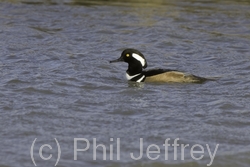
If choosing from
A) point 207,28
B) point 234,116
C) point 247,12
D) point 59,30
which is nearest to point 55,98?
point 234,116

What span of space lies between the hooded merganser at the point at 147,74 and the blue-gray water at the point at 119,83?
157 millimetres

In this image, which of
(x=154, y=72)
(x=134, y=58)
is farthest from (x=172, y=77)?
(x=134, y=58)

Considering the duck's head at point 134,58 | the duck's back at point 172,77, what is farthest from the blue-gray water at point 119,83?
the duck's head at point 134,58

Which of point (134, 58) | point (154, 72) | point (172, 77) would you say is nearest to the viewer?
point (172, 77)

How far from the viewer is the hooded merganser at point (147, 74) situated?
12.5m

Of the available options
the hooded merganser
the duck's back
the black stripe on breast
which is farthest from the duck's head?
the duck's back

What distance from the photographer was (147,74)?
12758 mm

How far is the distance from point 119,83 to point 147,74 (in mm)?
528

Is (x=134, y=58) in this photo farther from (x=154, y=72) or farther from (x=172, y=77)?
(x=172, y=77)

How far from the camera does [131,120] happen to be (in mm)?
10047

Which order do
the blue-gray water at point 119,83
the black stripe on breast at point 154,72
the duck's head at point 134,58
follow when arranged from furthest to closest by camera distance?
1. the duck's head at point 134,58
2. the black stripe on breast at point 154,72
3. the blue-gray water at point 119,83

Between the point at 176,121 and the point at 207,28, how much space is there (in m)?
7.69

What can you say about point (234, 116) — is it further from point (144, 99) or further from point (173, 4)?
point (173, 4)

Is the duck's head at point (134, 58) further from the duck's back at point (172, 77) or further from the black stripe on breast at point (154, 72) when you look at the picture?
the duck's back at point (172, 77)
